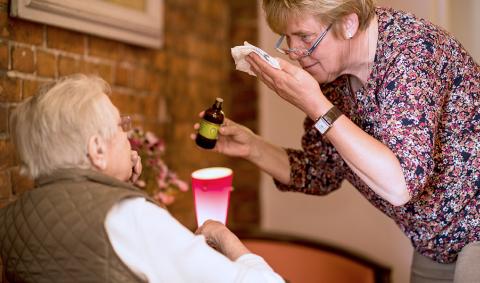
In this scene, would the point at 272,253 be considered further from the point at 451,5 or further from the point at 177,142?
the point at 451,5

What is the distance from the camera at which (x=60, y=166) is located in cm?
122

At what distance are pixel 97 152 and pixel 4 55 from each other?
2.26ft

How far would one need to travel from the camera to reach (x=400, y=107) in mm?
1401

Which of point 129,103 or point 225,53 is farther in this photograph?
point 225,53

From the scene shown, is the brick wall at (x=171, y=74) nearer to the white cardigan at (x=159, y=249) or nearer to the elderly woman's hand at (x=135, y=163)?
the elderly woman's hand at (x=135, y=163)

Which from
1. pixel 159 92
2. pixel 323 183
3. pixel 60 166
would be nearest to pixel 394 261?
pixel 323 183

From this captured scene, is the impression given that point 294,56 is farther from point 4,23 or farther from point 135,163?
point 4,23

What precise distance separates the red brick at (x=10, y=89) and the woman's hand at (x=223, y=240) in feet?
2.54

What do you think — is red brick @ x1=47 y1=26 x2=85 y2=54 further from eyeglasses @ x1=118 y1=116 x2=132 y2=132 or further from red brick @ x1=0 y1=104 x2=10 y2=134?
eyeglasses @ x1=118 y1=116 x2=132 y2=132

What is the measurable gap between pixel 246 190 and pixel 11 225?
190cm

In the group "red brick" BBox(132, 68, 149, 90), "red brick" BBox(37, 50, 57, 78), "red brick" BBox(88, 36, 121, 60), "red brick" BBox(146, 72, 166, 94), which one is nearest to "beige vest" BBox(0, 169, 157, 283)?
"red brick" BBox(37, 50, 57, 78)

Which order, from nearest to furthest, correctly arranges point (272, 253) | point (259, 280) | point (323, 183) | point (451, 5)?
1. point (259, 280)
2. point (323, 183)
3. point (451, 5)
4. point (272, 253)

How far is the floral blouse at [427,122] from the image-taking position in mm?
1383

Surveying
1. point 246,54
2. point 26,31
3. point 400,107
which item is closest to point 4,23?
point 26,31
